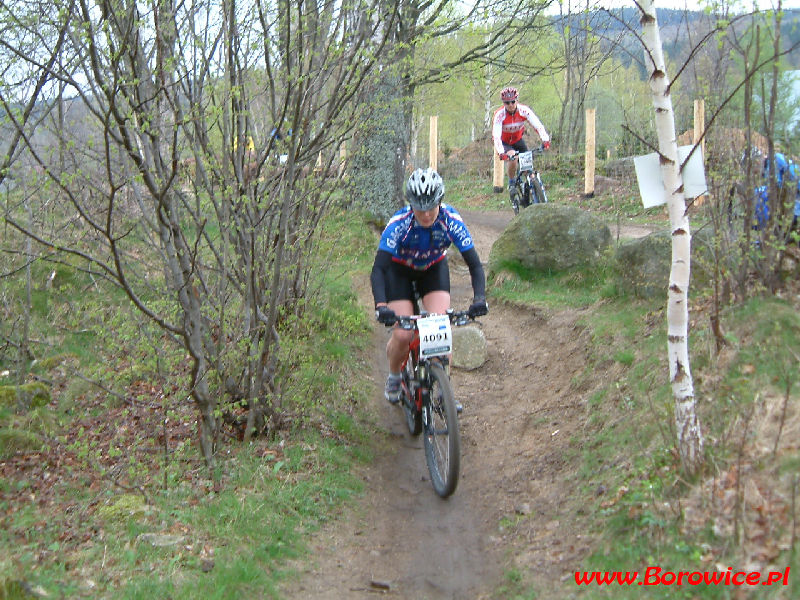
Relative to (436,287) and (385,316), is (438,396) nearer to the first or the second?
(385,316)

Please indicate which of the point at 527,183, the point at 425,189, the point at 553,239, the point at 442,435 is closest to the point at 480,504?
the point at 442,435

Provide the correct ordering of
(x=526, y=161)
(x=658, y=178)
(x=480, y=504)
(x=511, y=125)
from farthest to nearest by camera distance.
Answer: (x=511, y=125) → (x=526, y=161) → (x=480, y=504) → (x=658, y=178)

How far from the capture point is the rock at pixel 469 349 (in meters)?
7.79

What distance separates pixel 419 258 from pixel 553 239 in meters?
3.94

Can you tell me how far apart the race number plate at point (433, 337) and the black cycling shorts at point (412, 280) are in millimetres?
723

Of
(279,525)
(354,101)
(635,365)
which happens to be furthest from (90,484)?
(635,365)

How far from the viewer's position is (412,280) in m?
6.05

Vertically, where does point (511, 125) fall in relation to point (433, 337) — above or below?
above

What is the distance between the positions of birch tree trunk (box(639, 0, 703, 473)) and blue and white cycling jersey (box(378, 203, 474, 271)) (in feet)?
6.28

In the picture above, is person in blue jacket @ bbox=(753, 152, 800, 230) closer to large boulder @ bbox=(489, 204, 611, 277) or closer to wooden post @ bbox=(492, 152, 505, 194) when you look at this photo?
large boulder @ bbox=(489, 204, 611, 277)

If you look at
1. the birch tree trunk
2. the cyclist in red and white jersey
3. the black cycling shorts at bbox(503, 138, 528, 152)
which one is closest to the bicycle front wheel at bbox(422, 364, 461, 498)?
the birch tree trunk

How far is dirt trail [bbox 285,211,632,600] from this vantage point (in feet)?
13.9

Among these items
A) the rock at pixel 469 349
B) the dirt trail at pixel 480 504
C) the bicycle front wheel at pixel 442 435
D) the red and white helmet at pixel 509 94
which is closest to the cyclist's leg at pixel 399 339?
the bicycle front wheel at pixel 442 435

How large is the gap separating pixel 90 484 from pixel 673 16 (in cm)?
568
